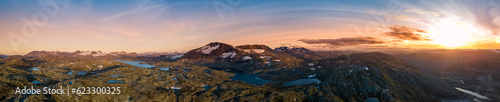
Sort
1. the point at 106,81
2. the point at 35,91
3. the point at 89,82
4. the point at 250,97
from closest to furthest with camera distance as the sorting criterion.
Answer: the point at 35,91, the point at 89,82, the point at 106,81, the point at 250,97

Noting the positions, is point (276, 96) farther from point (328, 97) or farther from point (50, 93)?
point (50, 93)

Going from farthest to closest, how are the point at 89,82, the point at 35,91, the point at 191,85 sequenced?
the point at 191,85, the point at 89,82, the point at 35,91

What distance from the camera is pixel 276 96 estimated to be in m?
147

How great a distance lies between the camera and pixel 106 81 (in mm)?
138375

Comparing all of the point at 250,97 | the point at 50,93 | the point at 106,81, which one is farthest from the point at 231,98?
the point at 50,93

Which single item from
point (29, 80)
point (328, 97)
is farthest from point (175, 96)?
point (328, 97)

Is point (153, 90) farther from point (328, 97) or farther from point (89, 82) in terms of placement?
point (328, 97)

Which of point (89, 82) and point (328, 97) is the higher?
point (89, 82)

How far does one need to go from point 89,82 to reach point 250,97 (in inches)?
4378

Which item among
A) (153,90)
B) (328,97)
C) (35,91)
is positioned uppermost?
(35,91)

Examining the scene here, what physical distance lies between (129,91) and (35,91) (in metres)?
44.2

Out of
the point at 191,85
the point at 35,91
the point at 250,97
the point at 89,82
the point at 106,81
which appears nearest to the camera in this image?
the point at 35,91

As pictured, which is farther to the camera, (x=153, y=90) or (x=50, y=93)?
(x=153, y=90)

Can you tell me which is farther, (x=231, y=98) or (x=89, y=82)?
(x=231, y=98)
